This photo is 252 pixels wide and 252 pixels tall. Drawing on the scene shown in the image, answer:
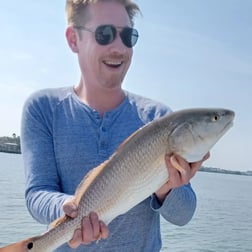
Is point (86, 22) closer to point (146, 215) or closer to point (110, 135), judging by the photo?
point (110, 135)

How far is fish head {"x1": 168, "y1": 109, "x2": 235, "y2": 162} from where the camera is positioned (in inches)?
105

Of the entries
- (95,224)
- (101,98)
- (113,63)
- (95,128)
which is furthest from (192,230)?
(95,224)

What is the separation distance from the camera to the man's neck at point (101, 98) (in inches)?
131

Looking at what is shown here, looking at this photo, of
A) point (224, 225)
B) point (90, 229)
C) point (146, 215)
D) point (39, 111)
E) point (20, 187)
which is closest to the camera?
point (90, 229)

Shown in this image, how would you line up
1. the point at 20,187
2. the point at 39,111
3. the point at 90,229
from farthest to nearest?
the point at 20,187, the point at 39,111, the point at 90,229

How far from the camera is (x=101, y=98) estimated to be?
11.0 ft

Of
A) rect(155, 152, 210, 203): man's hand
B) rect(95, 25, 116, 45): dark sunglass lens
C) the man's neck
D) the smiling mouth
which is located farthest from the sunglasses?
rect(155, 152, 210, 203): man's hand

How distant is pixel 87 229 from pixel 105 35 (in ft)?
4.34

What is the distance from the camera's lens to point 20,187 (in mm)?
34906

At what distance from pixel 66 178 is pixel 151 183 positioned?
0.70 m

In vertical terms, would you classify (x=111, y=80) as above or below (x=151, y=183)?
above

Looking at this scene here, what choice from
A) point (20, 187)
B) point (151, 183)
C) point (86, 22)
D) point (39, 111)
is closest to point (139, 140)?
point (151, 183)

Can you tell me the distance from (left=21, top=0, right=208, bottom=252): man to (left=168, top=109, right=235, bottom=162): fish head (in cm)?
30

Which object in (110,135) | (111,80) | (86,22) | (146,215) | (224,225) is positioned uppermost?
(86,22)
